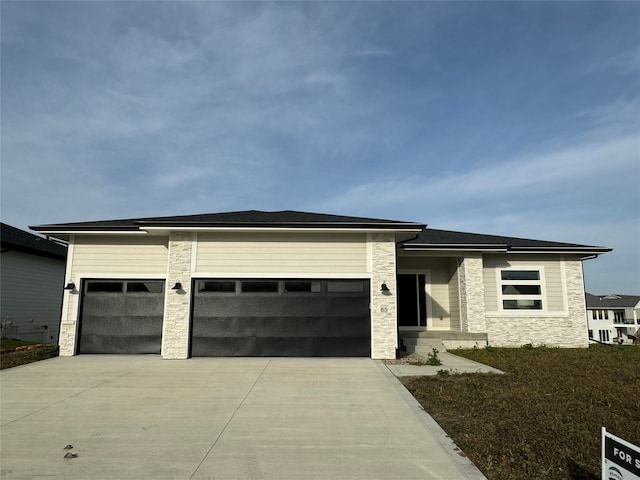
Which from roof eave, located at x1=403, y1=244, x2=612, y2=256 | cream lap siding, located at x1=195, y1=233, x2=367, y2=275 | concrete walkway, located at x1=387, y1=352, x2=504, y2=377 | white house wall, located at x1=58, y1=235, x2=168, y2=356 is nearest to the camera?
concrete walkway, located at x1=387, y1=352, x2=504, y2=377

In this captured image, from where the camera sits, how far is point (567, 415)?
5.89 metres

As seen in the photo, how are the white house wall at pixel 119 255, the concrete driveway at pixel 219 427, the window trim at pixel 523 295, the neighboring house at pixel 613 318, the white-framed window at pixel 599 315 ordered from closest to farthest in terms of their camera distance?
the concrete driveway at pixel 219 427 → the white house wall at pixel 119 255 → the window trim at pixel 523 295 → the neighboring house at pixel 613 318 → the white-framed window at pixel 599 315

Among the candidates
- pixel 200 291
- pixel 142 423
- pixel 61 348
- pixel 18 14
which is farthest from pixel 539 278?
pixel 18 14

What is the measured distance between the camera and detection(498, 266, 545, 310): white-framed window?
14773 mm

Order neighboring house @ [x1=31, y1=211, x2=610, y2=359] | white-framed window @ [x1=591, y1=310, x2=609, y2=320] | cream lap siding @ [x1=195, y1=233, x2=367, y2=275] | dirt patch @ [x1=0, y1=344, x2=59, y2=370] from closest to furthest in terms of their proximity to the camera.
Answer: dirt patch @ [x1=0, y1=344, x2=59, y2=370]
neighboring house @ [x1=31, y1=211, x2=610, y2=359]
cream lap siding @ [x1=195, y1=233, x2=367, y2=275]
white-framed window @ [x1=591, y1=310, x2=609, y2=320]

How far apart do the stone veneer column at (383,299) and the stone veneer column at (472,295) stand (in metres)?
4.06

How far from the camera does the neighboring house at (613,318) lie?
51531 mm

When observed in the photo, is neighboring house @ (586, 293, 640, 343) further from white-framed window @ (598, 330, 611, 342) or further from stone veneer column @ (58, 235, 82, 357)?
stone veneer column @ (58, 235, 82, 357)

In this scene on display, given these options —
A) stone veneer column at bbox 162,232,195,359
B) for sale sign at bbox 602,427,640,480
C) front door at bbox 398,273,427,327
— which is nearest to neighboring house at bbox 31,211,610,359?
stone veneer column at bbox 162,232,195,359

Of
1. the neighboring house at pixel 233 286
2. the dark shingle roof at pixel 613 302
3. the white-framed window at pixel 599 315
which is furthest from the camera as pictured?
the dark shingle roof at pixel 613 302

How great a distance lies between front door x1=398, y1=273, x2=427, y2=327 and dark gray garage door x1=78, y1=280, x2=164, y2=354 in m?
8.56

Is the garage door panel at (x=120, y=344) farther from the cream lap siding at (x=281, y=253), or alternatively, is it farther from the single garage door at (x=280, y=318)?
the cream lap siding at (x=281, y=253)

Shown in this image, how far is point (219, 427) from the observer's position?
553cm

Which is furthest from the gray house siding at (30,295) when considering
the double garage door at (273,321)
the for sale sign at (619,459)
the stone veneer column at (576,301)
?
the stone veneer column at (576,301)
